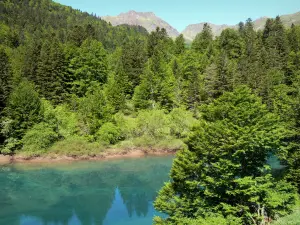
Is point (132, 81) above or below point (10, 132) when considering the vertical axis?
above

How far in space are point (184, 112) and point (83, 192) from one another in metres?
29.2

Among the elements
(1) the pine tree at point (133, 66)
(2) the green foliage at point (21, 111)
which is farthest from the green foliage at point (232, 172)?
(1) the pine tree at point (133, 66)

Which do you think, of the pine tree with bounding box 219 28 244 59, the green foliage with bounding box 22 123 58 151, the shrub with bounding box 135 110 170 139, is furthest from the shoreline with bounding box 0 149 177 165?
the pine tree with bounding box 219 28 244 59

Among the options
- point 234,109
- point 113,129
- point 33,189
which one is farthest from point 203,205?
point 113,129

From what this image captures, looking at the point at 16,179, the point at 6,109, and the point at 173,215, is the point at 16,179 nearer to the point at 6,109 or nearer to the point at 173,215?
the point at 6,109

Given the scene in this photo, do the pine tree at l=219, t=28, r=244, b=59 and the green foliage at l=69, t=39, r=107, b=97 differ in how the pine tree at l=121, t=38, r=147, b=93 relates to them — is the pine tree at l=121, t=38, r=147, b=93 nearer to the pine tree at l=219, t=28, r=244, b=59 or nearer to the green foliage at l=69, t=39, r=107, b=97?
the green foliage at l=69, t=39, r=107, b=97

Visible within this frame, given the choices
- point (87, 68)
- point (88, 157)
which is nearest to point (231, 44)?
point (87, 68)

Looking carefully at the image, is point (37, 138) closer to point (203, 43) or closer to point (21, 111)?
point (21, 111)

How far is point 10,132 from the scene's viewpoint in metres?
53.8

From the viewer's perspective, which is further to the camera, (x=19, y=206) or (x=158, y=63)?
(x=158, y=63)

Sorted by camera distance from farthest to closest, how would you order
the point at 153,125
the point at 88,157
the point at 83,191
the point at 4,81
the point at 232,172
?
1. the point at 153,125
2. the point at 4,81
3. the point at 88,157
4. the point at 83,191
5. the point at 232,172

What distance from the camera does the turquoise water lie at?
32.5 meters

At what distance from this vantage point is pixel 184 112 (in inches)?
2462

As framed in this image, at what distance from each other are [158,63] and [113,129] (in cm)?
2551
